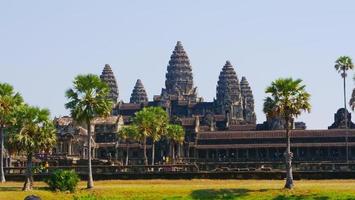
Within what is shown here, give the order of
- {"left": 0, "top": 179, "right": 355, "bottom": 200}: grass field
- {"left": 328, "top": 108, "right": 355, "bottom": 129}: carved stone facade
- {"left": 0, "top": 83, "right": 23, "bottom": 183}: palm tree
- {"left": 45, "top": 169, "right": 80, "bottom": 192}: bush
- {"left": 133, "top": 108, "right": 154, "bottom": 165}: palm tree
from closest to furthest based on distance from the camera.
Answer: {"left": 0, "top": 179, "right": 355, "bottom": 200}: grass field
{"left": 45, "top": 169, "right": 80, "bottom": 192}: bush
{"left": 0, "top": 83, "right": 23, "bottom": 183}: palm tree
{"left": 133, "top": 108, "right": 154, "bottom": 165}: palm tree
{"left": 328, "top": 108, "right": 355, "bottom": 129}: carved stone facade

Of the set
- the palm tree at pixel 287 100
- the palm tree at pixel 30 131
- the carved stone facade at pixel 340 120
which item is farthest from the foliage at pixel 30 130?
the carved stone facade at pixel 340 120

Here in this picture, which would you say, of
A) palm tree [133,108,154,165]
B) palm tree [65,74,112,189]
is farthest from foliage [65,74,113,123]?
palm tree [133,108,154,165]

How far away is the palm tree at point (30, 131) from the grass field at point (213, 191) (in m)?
4.09

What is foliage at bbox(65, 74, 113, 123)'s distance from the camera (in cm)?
7144

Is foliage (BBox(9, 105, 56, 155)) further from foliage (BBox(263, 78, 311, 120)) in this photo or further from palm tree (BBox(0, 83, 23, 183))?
foliage (BBox(263, 78, 311, 120))

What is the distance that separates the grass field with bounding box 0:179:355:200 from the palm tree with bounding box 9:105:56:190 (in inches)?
161

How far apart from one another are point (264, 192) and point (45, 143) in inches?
859

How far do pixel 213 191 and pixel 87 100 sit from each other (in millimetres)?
15451

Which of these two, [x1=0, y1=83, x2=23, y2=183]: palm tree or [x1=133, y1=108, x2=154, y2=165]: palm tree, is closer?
[x1=0, y1=83, x2=23, y2=183]: palm tree

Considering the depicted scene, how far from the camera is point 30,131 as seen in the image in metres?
70.3

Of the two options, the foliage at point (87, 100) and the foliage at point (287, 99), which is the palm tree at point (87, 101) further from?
the foliage at point (287, 99)

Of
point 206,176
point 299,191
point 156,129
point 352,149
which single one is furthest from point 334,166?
point 352,149

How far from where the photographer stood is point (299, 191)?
2596 inches

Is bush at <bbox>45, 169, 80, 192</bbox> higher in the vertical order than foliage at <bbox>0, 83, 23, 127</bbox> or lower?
lower
